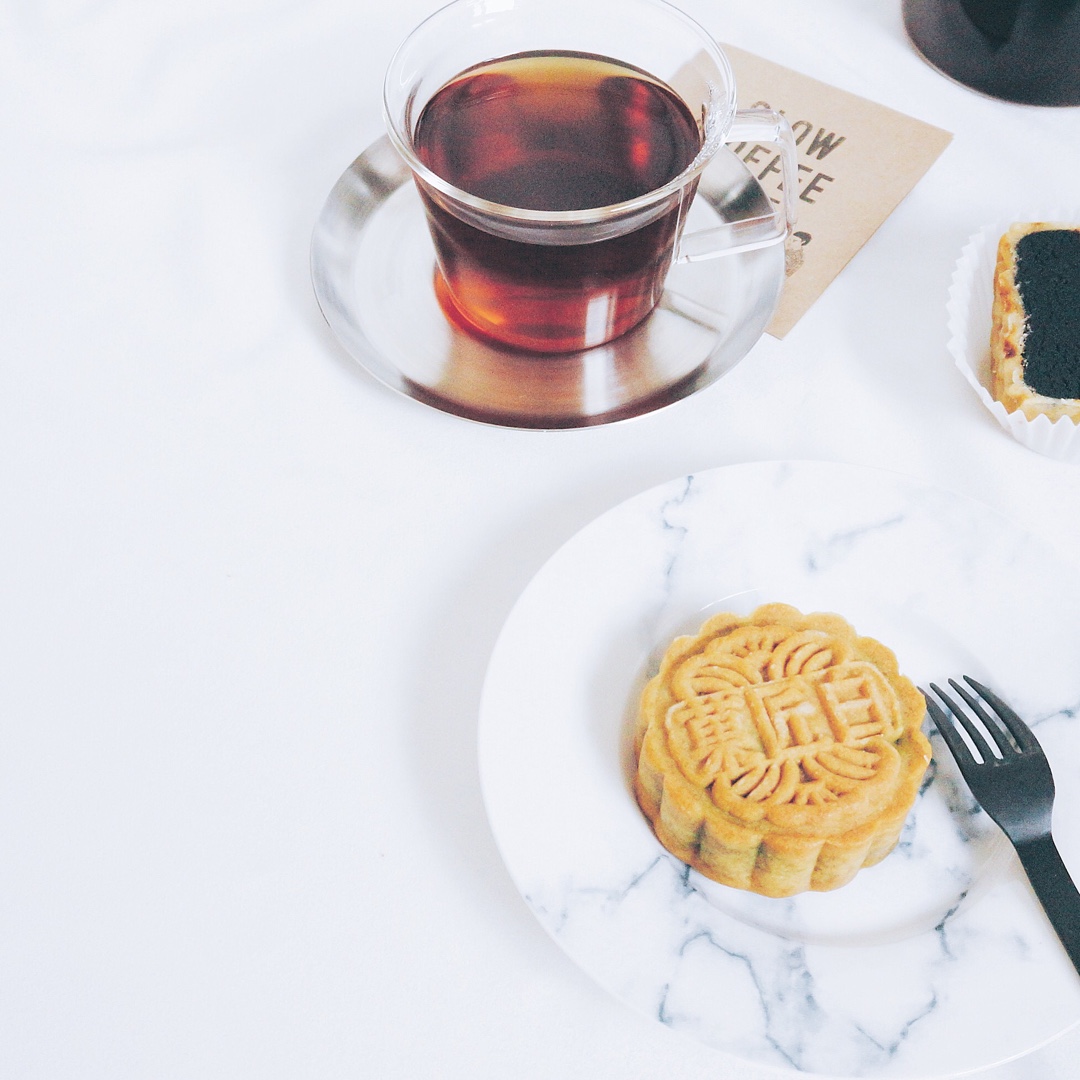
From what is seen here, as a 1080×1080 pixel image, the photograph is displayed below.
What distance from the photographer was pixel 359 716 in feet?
1.75

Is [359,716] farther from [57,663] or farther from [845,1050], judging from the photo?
[845,1050]

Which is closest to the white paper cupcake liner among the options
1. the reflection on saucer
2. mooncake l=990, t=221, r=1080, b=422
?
mooncake l=990, t=221, r=1080, b=422

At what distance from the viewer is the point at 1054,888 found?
443 mm

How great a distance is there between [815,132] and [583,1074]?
0.64m

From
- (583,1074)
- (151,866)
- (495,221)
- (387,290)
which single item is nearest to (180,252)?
(387,290)

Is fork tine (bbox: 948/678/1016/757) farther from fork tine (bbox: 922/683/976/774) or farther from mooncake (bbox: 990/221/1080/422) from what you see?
mooncake (bbox: 990/221/1080/422)

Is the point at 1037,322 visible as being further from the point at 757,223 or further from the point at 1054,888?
the point at 1054,888

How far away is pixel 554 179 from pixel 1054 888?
44 cm

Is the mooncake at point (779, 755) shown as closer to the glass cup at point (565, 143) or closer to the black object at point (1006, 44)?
the glass cup at point (565, 143)

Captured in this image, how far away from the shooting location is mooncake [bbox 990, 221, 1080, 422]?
0.58m

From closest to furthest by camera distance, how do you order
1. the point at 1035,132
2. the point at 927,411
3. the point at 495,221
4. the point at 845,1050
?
the point at 845,1050
the point at 495,221
the point at 927,411
the point at 1035,132

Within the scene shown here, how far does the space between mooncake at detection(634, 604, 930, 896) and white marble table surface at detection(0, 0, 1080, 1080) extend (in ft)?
0.29

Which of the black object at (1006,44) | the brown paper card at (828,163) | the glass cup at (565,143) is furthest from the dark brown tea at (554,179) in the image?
the black object at (1006,44)

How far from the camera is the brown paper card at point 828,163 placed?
26.7 inches
